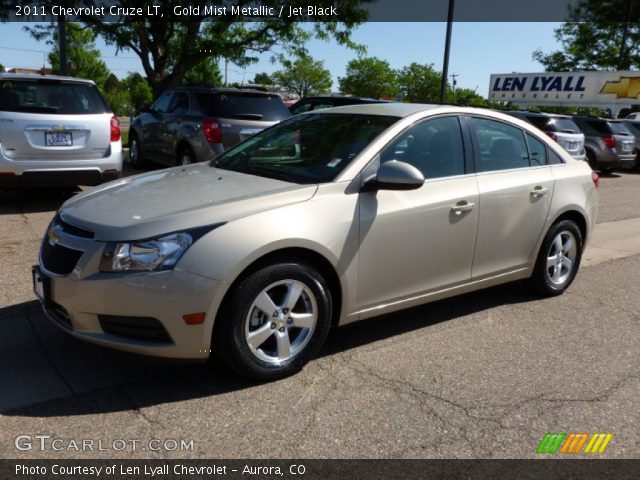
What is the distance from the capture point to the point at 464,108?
4.67 metres

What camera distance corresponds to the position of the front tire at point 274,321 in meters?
3.28

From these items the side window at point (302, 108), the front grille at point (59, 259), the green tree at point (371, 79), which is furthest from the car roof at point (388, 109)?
the green tree at point (371, 79)

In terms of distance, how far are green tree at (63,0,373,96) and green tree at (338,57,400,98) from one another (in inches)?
2197

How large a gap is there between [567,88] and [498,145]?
2987cm

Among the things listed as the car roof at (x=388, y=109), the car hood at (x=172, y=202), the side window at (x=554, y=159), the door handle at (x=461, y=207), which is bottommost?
the door handle at (x=461, y=207)

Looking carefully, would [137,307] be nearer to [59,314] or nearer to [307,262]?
[59,314]

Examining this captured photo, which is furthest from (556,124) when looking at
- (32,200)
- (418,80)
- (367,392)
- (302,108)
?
(418,80)

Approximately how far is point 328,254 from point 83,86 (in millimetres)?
5632

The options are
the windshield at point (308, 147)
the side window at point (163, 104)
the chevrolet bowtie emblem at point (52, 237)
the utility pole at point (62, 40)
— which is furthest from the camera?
the utility pole at point (62, 40)

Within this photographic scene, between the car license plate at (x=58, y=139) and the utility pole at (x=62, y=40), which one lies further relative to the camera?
the utility pole at (x=62, y=40)

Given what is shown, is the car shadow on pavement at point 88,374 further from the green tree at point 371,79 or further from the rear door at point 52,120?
the green tree at point 371,79

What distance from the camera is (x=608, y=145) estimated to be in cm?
1694

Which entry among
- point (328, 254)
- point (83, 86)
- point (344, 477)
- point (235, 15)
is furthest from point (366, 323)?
point (235, 15)

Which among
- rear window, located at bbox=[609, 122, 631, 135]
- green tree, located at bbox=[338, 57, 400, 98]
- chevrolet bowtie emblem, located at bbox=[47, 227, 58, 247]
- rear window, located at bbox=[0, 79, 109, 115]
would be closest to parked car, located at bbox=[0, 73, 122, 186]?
rear window, located at bbox=[0, 79, 109, 115]
